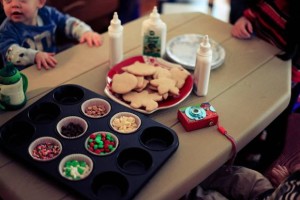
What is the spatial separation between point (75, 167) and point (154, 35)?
551 millimetres

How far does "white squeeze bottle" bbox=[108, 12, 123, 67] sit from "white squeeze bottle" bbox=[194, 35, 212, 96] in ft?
0.87

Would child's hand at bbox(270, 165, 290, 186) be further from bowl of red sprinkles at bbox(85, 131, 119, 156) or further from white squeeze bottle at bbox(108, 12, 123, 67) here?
white squeeze bottle at bbox(108, 12, 123, 67)

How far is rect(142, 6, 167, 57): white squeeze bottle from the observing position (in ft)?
4.39

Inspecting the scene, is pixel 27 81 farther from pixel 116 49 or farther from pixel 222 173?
pixel 222 173

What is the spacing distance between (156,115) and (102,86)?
21 centimetres

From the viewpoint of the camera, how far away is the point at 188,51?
149cm

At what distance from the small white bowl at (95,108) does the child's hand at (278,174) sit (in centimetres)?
52

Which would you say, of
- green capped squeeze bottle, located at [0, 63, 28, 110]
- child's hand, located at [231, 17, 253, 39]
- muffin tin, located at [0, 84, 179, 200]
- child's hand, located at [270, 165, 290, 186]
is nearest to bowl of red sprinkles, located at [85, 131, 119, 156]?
muffin tin, located at [0, 84, 179, 200]

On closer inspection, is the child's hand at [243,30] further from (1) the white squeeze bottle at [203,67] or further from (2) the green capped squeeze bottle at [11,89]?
(2) the green capped squeeze bottle at [11,89]

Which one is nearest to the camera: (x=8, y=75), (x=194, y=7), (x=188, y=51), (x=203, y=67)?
(x=8, y=75)

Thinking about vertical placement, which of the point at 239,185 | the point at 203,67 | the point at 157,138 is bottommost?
the point at 239,185

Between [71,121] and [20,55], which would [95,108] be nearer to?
[71,121]

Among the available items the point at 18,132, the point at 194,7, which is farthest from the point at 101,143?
the point at 194,7

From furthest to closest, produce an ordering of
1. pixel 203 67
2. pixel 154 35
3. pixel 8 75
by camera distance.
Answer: pixel 154 35
pixel 203 67
pixel 8 75
